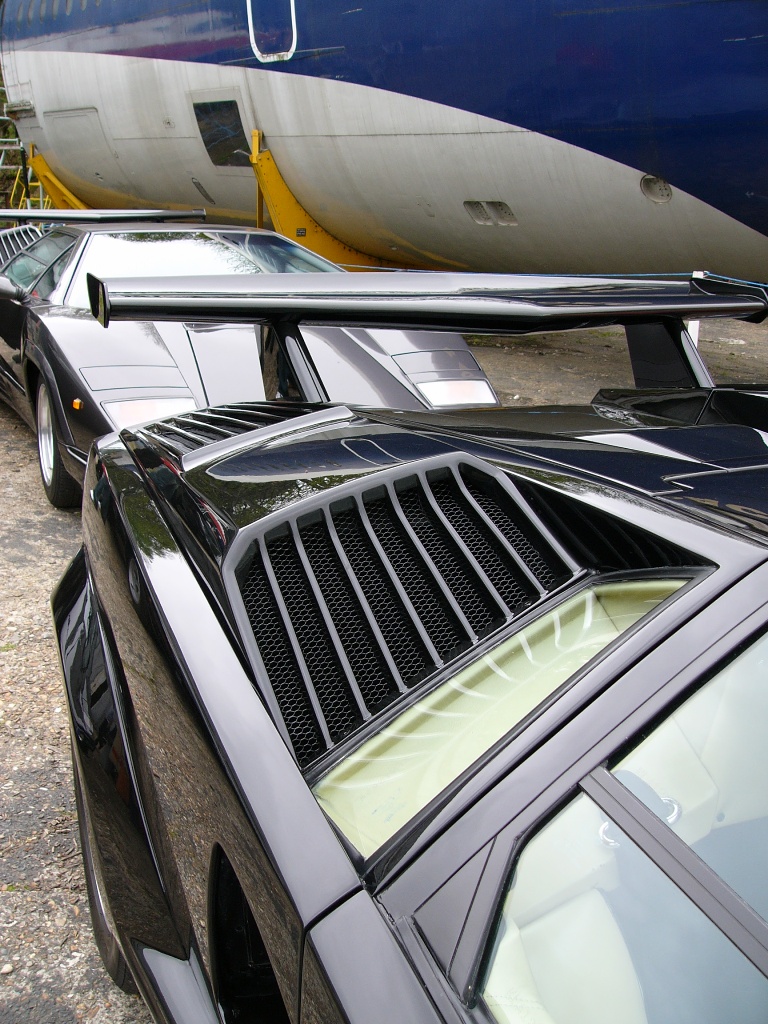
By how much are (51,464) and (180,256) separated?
135cm

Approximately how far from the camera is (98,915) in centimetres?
169

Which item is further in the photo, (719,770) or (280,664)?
(280,664)

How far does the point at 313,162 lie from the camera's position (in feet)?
27.0

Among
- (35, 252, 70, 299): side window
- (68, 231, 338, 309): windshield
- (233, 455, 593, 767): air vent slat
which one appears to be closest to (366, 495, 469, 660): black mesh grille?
(233, 455, 593, 767): air vent slat

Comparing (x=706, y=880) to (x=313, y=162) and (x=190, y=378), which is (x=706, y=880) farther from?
(x=313, y=162)

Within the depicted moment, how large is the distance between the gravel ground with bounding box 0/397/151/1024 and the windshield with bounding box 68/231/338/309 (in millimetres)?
1666

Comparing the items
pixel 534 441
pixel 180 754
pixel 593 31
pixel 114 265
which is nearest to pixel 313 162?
pixel 593 31

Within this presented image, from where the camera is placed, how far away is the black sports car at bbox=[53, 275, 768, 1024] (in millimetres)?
889

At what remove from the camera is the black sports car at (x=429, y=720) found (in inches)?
35.0

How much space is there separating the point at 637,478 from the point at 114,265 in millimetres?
3906

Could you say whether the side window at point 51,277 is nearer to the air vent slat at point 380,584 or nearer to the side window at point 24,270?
the side window at point 24,270

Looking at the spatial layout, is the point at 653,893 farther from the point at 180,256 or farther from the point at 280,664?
the point at 180,256

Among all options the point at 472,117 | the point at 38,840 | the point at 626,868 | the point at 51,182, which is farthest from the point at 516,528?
the point at 51,182

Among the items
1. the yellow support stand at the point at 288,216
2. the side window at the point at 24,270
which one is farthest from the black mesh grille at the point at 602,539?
the yellow support stand at the point at 288,216
